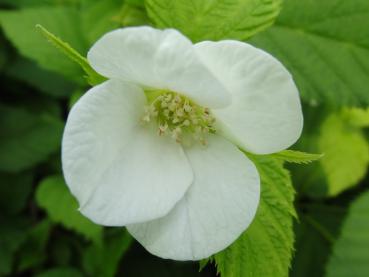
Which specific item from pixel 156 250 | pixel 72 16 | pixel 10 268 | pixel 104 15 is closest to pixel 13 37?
pixel 72 16

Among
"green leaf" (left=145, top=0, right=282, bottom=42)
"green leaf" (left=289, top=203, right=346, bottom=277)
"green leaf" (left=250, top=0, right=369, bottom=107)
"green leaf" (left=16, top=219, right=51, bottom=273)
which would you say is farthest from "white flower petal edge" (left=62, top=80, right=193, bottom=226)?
"green leaf" (left=16, top=219, right=51, bottom=273)

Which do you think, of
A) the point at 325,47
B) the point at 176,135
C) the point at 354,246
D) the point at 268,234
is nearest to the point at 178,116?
the point at 176,135

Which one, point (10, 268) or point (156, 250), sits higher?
point (156, 250)

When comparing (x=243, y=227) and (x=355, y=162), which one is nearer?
(x=243, y=227)

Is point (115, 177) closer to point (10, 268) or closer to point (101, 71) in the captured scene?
point (101, 71)

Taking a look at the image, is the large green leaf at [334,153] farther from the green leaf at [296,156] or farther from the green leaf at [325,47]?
the green leaf at [296,156]
